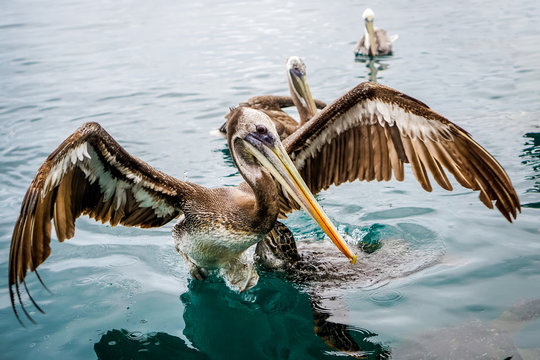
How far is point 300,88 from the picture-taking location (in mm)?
8430

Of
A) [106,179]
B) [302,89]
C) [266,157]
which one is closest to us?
[266,157]

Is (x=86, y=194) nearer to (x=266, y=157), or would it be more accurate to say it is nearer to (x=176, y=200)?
(x=176, y=200)

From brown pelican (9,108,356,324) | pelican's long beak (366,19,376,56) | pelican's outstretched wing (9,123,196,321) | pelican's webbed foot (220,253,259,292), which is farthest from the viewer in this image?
pelican's long beak (366,19,376,56)

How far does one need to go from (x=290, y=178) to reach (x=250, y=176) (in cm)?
43

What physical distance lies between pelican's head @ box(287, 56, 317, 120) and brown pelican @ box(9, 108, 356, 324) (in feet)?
11.0

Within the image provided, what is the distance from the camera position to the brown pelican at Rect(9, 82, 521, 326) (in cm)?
406

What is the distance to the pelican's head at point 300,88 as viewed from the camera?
8.37 meters

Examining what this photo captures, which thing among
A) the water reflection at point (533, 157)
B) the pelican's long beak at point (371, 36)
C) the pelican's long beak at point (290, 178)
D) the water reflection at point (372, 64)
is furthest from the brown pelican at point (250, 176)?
the pelican's long beak at point (371, 36)

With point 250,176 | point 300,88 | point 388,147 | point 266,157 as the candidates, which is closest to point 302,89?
point 300,88

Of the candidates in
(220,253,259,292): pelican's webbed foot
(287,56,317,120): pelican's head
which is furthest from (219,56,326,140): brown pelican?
(220,253,259,292): pelican's webbed foot

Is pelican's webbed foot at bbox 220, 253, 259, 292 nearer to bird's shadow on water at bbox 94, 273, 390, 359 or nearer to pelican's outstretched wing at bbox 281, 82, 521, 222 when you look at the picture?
bird's shadow on water at bbox 94, 273, 390, 359

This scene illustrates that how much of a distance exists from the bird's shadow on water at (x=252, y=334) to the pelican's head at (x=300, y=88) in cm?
384

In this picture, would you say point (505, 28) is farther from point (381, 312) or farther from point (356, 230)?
point (381, 312)

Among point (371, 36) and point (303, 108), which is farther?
point (371, 36)
